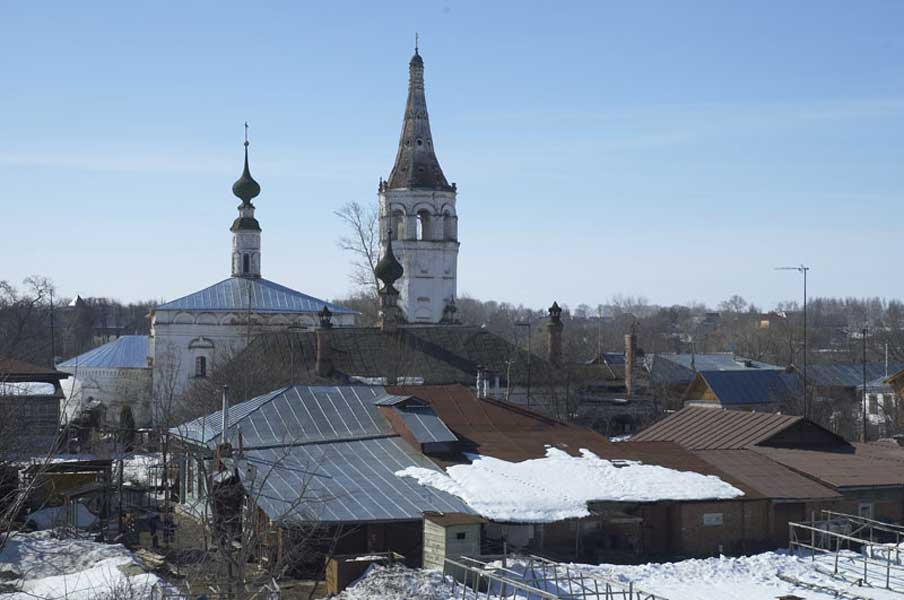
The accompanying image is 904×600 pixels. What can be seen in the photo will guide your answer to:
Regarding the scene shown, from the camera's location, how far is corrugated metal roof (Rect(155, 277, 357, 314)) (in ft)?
139

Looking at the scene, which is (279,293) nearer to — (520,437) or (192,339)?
(192,339)

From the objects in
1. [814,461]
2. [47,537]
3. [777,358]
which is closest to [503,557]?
[47,537]

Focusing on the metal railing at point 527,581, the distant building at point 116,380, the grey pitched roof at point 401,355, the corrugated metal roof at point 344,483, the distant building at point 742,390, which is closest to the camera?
the metal railing at point 527,581

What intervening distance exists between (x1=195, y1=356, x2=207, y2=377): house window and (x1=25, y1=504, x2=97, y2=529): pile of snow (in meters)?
16.4

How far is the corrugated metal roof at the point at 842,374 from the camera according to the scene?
180ft

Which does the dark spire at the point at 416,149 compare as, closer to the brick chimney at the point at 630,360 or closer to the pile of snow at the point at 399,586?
the brick chimney at the point at 630,360

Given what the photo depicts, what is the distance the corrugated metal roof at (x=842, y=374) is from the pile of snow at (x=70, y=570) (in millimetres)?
38496

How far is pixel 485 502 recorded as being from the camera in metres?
21.7

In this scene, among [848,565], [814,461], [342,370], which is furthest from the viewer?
[342,370]

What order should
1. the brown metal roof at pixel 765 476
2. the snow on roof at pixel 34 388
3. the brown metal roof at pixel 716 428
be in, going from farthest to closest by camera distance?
the snow on roof at pixel 34 388, the brown metal roof at pixel 716 428, the brown metal roof at pixel 765 476

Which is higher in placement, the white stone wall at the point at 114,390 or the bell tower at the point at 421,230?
the bell tower at the point at 421,230

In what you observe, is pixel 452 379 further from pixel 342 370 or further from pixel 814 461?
pixel 814 461

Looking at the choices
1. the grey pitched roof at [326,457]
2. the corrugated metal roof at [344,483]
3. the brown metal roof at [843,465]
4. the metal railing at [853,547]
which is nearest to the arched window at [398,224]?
the grey pitched roof at [326,457]

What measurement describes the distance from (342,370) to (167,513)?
562 inches
